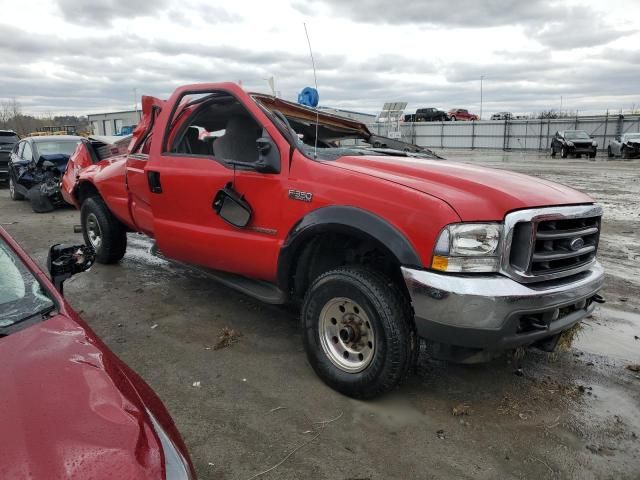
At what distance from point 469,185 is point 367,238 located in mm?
667

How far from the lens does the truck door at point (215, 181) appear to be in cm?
362

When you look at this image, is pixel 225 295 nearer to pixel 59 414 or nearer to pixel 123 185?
pixel 123 185

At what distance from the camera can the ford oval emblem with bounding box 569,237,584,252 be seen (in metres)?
2.99

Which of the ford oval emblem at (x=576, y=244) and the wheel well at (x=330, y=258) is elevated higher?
the ford oval emblem at (x=576, y=244)

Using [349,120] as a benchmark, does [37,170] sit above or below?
below

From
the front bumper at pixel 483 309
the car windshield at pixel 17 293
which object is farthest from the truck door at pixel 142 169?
the front bumper at pixel 483 309

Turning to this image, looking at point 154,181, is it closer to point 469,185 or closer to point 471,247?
point 469,185

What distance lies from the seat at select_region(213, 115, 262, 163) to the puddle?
3.07m

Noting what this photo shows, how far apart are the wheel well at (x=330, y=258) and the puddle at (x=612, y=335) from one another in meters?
1.87

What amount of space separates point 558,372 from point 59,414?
128 inches

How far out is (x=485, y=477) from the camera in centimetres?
247

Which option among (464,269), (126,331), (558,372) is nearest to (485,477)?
→ (464,269)

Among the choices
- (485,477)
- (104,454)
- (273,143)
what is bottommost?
(485,477)

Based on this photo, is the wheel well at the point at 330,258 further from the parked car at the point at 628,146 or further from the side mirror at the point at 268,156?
the parked car at the point at 628,146
